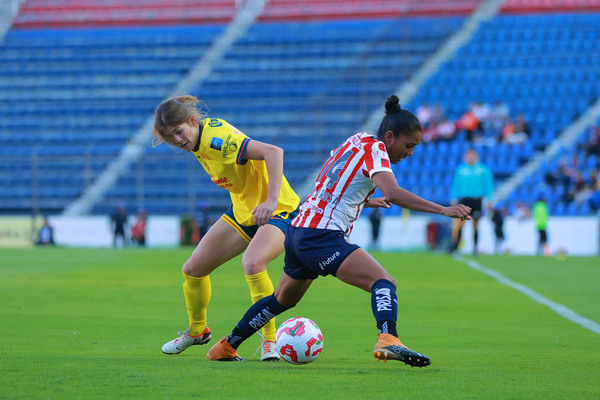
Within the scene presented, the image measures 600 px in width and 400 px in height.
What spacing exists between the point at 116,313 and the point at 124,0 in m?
31.4

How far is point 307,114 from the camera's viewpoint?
30391 millimetres

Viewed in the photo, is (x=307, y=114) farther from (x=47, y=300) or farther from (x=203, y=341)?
(x=203, y=341)

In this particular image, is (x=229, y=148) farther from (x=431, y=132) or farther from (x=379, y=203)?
(x=431, y=132)

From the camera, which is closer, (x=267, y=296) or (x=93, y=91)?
(x=267, y=296)

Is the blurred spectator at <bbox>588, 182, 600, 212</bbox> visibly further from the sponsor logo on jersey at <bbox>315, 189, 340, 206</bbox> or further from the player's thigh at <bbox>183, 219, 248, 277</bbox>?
the sponsor logo on jersey at <bbox>315, 189, 340, 206</bbox>

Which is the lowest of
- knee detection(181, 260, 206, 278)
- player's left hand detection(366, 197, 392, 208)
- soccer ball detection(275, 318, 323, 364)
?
soccer ball detection(275, 318, 323, 364)

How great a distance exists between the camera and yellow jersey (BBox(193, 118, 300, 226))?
617 cm

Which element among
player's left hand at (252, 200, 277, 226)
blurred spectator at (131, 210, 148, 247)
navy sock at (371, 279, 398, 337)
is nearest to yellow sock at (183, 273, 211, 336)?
player's left hand at (252, 200, 277, 226)

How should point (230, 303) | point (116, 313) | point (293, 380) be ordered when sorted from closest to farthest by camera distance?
point (293, 380) < point (116, 313) < point (230, 303)

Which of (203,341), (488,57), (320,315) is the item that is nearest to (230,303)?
(320,315)

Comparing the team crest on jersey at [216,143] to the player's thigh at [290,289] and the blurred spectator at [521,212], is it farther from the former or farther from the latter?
the blurred spectator at [521,212]

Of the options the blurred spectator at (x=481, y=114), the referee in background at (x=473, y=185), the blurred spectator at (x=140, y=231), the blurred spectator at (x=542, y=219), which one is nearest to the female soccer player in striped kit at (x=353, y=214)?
the referee in background at (x=473, y=185)

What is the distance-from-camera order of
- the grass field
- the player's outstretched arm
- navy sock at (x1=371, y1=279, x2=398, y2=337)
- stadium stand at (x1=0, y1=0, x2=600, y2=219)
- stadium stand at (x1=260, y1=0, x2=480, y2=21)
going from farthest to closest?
stadium stand at (x1=260, y1=0, x2=480, y2=21), stadium stand at (x1=0, y1=0, x2=600, y2=219), navy sock at (x1=371, y1=279, x2=398, y2=337), the player's outstretched arm, the grass field

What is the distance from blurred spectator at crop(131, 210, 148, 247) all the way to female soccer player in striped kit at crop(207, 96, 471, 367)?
858 inches
